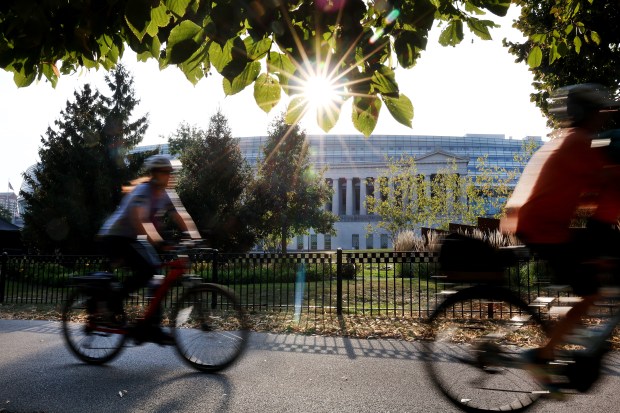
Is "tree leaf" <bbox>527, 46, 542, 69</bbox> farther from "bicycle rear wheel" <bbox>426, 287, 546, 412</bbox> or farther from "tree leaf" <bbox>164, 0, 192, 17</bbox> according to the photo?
"tree leaf" <bbox>164, 0, 192, 17</bbox>

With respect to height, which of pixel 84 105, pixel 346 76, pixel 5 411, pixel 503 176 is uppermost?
pixel 84 105

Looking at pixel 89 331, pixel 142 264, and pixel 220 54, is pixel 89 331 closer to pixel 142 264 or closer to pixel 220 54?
pixel 142 264

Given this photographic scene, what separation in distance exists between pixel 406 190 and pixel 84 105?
2515 cm

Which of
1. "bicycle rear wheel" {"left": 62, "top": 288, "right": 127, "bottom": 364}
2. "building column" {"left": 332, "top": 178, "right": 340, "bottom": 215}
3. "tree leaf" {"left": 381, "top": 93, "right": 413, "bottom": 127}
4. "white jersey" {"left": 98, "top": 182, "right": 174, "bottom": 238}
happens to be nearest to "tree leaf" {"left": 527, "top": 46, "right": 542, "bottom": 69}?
"tree leaf" {"left": 381, "top": 93, "right": 413, "bottom": 127}

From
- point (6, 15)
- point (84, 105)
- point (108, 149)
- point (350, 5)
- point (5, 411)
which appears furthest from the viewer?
point (84, 105)

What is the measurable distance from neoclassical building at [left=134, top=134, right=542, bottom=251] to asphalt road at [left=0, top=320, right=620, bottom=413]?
67.8 m

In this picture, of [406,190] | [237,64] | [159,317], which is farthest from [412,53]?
[406,190]

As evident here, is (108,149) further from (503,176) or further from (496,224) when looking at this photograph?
(503,176)

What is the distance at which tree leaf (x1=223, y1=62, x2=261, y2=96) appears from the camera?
2.75 meters

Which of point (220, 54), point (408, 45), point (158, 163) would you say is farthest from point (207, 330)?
point (408, 45)

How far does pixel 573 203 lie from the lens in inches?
111

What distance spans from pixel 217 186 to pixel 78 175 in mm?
8328

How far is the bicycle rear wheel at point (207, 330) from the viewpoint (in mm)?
4324

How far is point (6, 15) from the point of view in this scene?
3182 mm
